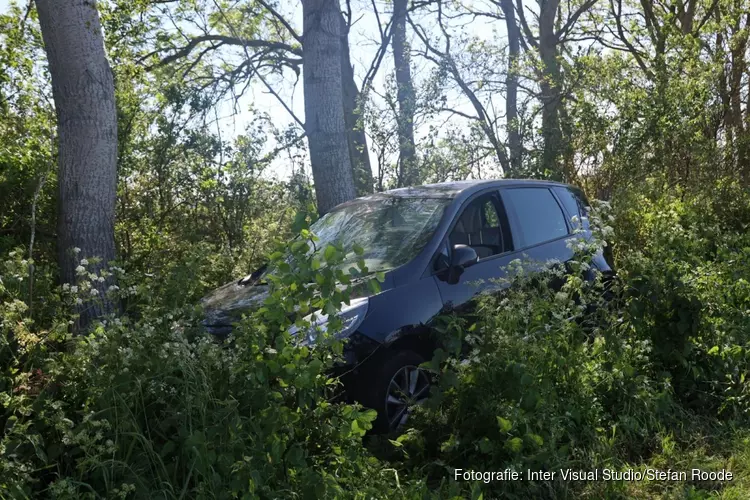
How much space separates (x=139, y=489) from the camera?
3.28 m

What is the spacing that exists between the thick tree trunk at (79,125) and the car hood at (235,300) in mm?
1275

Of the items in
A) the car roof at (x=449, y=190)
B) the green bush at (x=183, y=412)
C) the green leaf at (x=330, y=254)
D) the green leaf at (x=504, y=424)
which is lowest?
the green leaf at (x=504, y=424)

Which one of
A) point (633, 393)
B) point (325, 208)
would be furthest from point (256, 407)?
point (325, 208)

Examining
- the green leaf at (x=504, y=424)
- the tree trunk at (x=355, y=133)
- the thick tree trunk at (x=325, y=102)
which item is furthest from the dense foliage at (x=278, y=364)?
the tree trunk at (x=355, y=133)

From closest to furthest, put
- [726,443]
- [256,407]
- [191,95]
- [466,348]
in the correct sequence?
[256,407]
[726,443]
[466,348]
[191,95]

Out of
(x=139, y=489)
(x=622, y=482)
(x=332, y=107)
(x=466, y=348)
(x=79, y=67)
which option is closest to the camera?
(x=139, y=489)

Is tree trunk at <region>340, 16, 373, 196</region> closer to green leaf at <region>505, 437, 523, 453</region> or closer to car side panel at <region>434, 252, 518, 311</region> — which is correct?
car side panel at <region>434, 252, 518, 311</region>

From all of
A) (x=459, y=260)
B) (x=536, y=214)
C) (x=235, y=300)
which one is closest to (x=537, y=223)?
(x=536, y=214)

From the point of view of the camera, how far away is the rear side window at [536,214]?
251 inches

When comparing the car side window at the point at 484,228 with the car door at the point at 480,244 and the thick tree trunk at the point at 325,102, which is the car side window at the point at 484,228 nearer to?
the car door at the point at 480,244

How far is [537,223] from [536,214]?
0.10 metres

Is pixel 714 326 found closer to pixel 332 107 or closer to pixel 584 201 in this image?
pixel 584 201

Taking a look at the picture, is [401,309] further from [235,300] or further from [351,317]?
[235,300]

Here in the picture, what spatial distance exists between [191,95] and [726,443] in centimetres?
800
